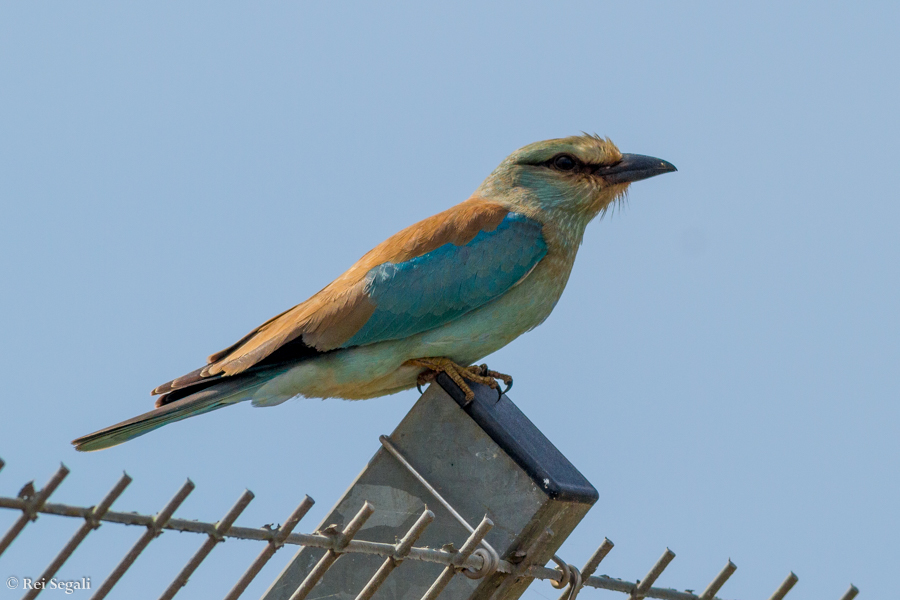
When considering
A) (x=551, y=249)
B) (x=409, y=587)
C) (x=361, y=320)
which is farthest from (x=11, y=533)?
(x=551, y=249)

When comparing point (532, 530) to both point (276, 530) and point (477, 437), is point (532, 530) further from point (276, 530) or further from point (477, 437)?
point (276, 530)

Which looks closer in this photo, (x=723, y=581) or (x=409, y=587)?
(x=409, y=587)

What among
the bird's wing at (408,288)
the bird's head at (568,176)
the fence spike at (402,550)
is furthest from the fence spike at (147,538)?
the bird's head at (568,176)

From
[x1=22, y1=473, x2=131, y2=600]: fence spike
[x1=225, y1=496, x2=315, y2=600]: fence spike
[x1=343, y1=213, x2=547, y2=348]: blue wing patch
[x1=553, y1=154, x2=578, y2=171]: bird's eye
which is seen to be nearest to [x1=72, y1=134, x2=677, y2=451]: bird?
[x1=343, y1=213, x2=547, y2=348]: blue wing patch

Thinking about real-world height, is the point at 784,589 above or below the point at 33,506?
above

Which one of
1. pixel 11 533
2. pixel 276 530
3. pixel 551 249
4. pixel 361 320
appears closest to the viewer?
pixel 11 533

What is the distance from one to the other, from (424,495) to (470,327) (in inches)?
91.1

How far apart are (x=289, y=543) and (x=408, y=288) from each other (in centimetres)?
345

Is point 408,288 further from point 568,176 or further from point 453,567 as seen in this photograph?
point 453,567

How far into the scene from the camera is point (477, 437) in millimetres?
4723

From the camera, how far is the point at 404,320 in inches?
269

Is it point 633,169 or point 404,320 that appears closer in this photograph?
point 404,320

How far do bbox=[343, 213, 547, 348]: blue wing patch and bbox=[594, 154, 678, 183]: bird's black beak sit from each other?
1.31 m

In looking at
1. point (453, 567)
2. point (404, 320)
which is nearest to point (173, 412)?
point (404, 320)
